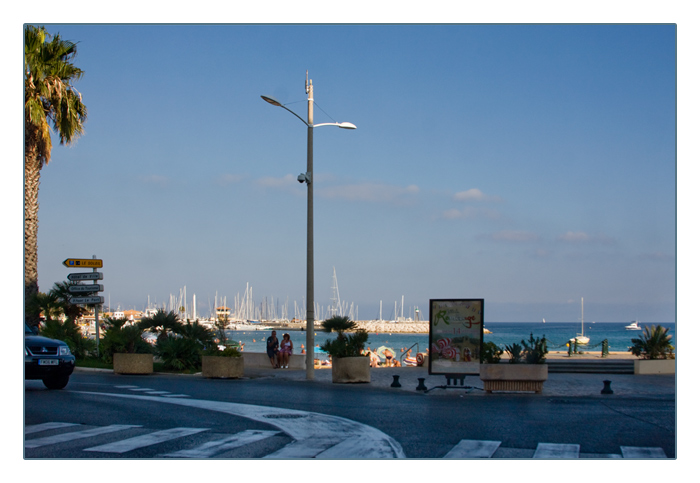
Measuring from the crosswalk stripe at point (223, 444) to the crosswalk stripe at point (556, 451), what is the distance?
12.0 feet

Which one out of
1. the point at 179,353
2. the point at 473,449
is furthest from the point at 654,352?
the point at 473,449

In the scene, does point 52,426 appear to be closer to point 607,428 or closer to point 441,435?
point 441,435

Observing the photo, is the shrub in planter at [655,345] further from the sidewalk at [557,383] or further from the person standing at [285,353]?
the person standing at [285,353]

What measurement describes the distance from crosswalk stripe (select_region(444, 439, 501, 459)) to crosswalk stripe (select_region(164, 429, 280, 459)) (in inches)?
105

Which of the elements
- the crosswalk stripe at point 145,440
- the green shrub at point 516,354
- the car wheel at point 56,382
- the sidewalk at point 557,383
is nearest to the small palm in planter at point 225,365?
the sidewalk at point 557,383

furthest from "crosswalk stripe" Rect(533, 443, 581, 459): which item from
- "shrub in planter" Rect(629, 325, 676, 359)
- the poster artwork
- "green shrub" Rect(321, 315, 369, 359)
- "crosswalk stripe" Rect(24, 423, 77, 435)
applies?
"shrub in planter" Rect(629, 325, 676, 359)

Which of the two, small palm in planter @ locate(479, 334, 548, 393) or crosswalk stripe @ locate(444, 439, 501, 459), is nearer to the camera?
crosswalk stripe @ locate(444, 439, 501, 459)

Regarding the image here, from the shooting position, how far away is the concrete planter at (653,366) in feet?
78.1

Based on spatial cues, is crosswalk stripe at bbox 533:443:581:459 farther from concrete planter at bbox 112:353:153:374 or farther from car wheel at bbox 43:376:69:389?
concrete planter at bbox 112:353:153:374

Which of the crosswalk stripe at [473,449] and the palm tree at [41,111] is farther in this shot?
the palm tree at [41,111]

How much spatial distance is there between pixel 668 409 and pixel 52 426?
10836 millimetres

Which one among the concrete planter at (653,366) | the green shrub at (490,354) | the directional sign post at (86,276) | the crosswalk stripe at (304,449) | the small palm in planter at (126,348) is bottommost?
the concrete planter at (653,366)

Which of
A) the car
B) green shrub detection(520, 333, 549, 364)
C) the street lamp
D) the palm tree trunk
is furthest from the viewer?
the palm tree trunk

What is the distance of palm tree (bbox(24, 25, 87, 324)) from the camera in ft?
86.4
